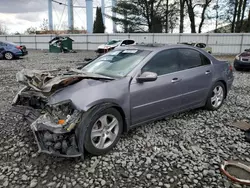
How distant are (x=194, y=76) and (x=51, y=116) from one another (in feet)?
8.57

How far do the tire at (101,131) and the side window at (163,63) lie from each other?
91cm

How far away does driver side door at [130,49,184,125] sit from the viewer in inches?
129

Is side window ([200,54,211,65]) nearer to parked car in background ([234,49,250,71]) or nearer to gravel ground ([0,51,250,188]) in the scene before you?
gravel ground ([0,51,250,188])

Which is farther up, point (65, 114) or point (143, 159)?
point (65, 114)

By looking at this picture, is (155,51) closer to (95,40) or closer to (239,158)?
(239,158)

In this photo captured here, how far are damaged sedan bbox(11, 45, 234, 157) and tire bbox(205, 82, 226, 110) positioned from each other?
7cm

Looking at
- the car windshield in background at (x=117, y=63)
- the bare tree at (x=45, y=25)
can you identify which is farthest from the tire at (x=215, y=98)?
the bare tree at (x=45, y=25)

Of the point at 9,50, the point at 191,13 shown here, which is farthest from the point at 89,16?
the point at 9,50

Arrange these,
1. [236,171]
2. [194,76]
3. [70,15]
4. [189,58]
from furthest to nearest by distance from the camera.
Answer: [70,15] < [189,58] < [194,76] < [236,171]

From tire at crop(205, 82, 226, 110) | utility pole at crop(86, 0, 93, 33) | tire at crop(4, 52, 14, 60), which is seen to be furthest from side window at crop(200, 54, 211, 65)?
utility pole at crop(86, 0, 93, 33)

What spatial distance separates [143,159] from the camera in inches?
114

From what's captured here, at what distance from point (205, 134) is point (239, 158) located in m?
0.74

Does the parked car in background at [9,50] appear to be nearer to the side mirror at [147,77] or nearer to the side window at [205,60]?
the side window at [205,60]

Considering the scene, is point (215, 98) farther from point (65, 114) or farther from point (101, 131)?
point (65, 114)
